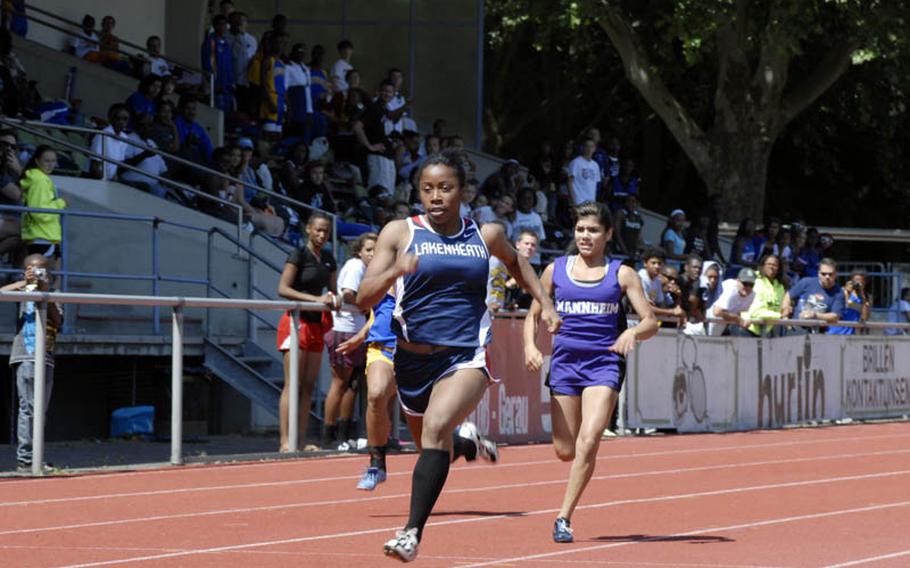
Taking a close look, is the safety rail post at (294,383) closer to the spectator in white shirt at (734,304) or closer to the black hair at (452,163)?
the spectator in white shirt at (734,304)

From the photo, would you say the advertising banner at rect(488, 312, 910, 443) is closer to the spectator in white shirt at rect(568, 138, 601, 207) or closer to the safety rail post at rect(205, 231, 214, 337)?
the safety rail post at rect(205, 231, 214, 337)

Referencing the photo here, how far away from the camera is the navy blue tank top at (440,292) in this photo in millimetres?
A: 8930

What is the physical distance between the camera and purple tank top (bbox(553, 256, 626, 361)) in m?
10.6

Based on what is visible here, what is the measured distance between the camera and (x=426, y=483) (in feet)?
27.6

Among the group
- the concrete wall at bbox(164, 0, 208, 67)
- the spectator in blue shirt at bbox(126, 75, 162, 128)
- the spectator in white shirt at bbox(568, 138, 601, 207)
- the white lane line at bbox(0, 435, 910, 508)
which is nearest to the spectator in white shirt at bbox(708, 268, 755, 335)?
the white lane line at bbox(0, 435, 910, 508)

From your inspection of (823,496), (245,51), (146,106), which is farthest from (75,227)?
(823,496)

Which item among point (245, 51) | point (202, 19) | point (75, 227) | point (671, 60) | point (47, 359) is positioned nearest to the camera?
point (47, 359)

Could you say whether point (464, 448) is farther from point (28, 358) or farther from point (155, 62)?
point (155, 62)

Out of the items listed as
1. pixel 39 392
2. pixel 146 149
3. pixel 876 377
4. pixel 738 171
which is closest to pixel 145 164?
pixel 146 149

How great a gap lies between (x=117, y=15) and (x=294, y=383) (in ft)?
43.0

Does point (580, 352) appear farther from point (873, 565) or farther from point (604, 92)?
point (604, 92)

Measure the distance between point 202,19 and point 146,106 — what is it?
6.41 m

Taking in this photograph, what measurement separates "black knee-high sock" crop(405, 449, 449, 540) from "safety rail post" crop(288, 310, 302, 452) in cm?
797

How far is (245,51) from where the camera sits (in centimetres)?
2583
